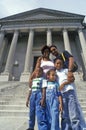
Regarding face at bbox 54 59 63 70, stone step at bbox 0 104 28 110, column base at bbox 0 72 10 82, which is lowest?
stone step at bbox 0 104 28 110

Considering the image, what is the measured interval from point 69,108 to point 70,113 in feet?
0.34

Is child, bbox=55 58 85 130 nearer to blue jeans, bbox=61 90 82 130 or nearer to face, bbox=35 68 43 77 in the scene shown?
blue jeans, bbox=61 90 82 130

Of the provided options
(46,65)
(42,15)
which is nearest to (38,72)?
(46,65)

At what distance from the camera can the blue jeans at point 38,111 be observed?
13.5ft

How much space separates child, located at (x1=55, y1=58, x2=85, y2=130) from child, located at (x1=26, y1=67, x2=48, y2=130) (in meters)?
0.41

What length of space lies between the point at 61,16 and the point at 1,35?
28.2ft

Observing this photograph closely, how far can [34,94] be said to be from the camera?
4.48m

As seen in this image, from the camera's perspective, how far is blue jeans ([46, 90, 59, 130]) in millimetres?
3977

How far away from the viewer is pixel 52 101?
4.16 meters

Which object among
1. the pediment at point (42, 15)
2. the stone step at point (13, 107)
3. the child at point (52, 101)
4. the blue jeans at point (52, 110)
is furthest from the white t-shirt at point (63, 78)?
the pediment at point (42, 15)

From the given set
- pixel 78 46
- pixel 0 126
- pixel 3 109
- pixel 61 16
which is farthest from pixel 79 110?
pixel 61 16

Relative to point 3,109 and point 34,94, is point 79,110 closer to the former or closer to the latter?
point 34,94

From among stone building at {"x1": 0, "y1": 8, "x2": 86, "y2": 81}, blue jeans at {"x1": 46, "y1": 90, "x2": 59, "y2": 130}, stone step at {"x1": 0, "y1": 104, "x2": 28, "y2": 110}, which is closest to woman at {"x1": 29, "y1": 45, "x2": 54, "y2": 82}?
blue jeans at {"x1": 46, "y1": 90, "x2": 59, "y2": 130}

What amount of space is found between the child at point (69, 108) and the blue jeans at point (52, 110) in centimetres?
18
